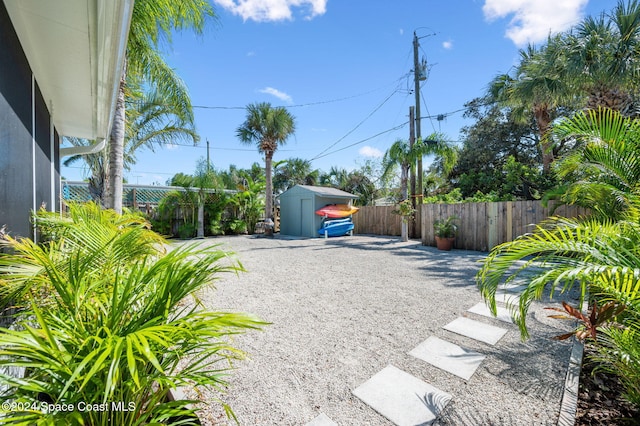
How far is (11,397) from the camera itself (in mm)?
944

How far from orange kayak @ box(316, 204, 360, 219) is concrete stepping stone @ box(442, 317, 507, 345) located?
9.61 meters

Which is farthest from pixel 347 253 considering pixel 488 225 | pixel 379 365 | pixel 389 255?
pixel 379 365

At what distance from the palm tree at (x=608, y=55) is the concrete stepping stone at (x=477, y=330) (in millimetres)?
7175

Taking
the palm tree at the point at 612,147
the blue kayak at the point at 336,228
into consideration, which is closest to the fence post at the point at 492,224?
the palm tree at the point at 612,147

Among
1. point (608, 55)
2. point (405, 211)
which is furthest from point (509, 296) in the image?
point (405, 211)

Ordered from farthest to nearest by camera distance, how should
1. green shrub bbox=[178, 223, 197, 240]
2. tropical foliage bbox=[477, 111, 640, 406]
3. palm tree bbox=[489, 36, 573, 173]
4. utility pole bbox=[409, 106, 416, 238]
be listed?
green shrub bbox=[178, 223, 197, 240] → utility pole bbox=[409, 106, 416, 238] → palm tree bbox=[489, 36, 573, 173] → tropical foliage bbox=[477, 111, 640, 406]

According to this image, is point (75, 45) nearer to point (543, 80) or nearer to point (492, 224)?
point (492, 224)

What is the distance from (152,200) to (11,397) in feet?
45.9

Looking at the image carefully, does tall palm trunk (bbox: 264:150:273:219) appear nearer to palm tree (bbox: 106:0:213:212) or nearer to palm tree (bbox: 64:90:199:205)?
palm tree (bbox: 64:90:199:205)

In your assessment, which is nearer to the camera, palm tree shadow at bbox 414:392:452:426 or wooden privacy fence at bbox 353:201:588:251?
palm tree shadow at bbox 414:392:452:426

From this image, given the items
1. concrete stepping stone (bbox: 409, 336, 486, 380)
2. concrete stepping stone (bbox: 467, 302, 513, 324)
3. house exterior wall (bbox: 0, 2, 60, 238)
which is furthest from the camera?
concrete stepping stone (bbox: 467, 302, 513, 324)

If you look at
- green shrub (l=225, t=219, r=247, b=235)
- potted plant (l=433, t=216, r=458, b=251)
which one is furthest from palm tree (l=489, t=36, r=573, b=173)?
green shrub (l=225, t=219, r=247, b=235)

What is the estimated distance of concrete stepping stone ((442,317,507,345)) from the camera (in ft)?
9.33

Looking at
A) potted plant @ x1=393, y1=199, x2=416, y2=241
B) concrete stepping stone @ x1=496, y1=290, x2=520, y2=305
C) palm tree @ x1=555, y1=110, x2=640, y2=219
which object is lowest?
concrete stepping stone @ x1=496, y1=290, x2=520, y2=305
